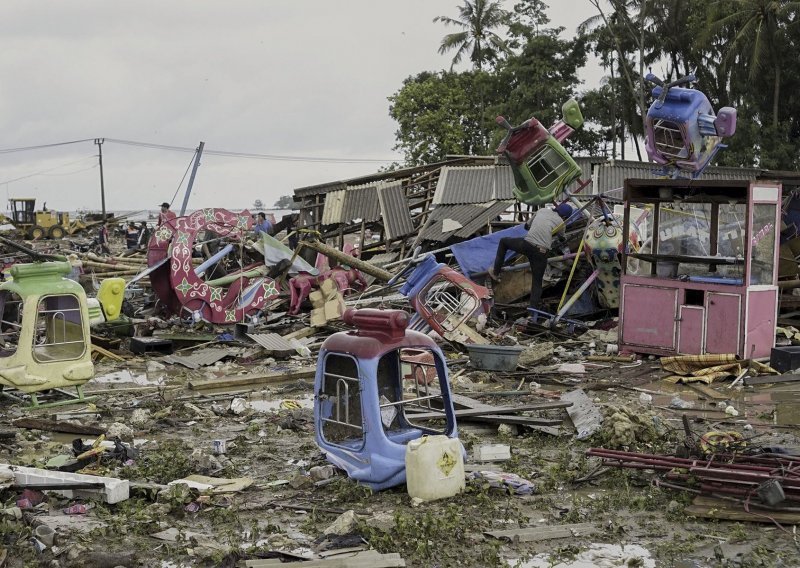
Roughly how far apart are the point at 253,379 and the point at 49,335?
252cm

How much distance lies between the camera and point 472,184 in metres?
23.9

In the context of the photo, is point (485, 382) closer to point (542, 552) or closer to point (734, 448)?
point (734, 448)

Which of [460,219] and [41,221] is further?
[41,221]

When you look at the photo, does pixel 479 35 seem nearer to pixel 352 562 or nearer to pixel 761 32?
pixel 761 32

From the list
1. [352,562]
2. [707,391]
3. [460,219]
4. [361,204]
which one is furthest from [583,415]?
[361,204]

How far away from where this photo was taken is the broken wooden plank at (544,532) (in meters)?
6.23

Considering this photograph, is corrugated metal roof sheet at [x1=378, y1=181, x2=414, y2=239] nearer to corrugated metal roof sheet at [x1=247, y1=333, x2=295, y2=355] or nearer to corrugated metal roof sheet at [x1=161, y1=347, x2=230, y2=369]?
corrugated metal roof sheet at [x1=247, y1=333, x2=295, y2=355]

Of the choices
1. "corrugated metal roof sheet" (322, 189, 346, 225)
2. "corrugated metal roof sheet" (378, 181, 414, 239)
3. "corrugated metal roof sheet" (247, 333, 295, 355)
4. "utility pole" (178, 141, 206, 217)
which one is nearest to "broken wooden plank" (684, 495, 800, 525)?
"corrugated metal roof sheet" (247, 333, 295, 355)

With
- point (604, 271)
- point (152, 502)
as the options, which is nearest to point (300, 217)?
point (604, 271)

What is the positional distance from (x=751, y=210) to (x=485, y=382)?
400cm

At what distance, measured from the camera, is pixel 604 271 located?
52.3 feet

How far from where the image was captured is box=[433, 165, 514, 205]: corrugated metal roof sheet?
76.6 ft

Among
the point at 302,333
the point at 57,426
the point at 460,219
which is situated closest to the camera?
the point at 57,426

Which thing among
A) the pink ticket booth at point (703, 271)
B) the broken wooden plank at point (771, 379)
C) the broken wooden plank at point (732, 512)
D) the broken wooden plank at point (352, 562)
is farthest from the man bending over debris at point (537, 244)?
the broken wooden plank at point (352, 562)
